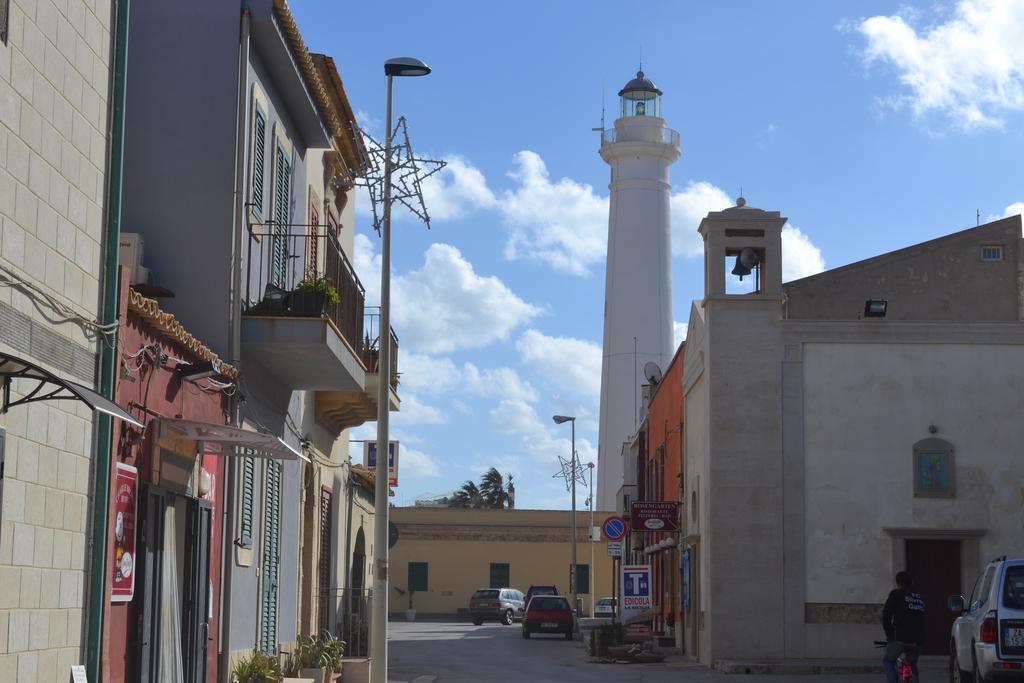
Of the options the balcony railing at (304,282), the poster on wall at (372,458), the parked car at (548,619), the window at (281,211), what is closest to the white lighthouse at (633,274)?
the parked car at (548,619)

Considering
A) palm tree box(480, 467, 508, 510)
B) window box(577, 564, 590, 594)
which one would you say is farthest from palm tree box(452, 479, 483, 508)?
window box(577, 564, 590, 594)

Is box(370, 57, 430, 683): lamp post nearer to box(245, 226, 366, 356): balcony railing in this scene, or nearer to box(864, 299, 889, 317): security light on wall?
box(245, 226, 366, 356): balcony railing

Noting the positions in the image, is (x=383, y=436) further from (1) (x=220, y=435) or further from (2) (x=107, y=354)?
(2) (x=107, y=354)

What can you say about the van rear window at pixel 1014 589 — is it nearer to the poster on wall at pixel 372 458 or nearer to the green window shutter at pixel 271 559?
the green window shutter at pixel 271 559

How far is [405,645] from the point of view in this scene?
119 feet

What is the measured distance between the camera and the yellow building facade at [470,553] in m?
67.3

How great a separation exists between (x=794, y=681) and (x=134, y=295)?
50.3ft

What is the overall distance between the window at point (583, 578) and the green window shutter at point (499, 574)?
11.8 feet

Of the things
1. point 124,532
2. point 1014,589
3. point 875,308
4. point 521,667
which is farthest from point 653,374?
point 124,532

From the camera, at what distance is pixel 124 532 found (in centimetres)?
1264

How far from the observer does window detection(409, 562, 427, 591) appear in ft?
221

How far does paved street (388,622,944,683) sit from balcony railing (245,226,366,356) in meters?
6.35

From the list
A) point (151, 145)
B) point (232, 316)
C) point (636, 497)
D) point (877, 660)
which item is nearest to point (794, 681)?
point (877, 660)

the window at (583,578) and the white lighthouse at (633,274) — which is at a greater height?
the white lighthouse at (633,274)
